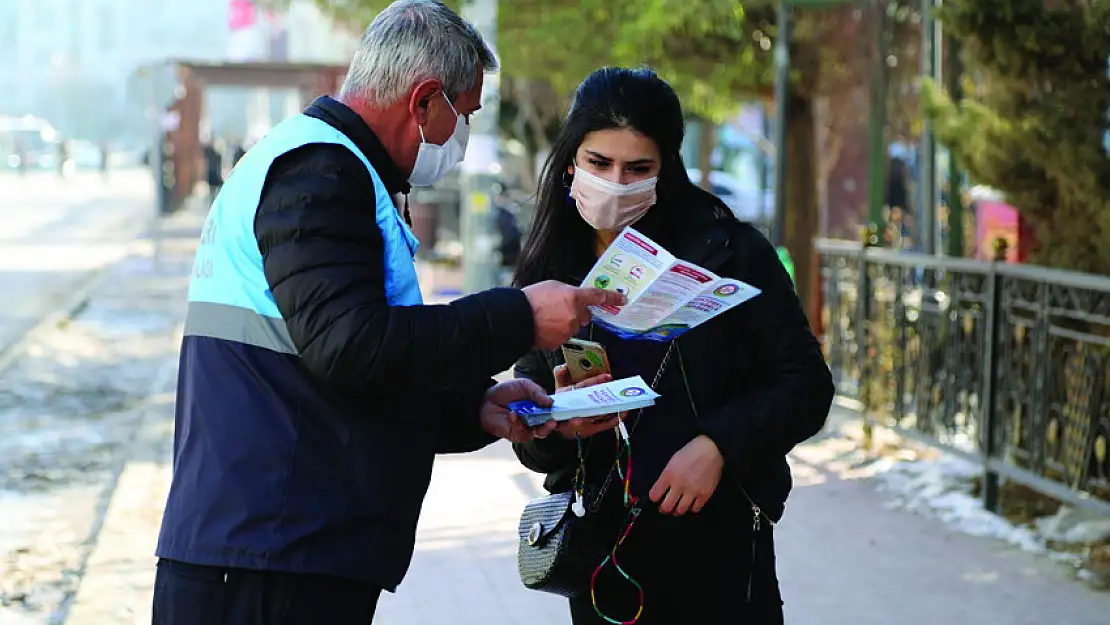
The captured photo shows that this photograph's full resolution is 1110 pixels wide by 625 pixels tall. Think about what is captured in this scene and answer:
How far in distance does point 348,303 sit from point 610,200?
0.91 meters

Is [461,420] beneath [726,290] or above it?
beneath

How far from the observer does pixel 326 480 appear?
248 cm

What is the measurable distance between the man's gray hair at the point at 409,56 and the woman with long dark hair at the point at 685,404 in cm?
55

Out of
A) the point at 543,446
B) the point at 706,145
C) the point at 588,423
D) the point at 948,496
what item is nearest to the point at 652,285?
the point at 588,423

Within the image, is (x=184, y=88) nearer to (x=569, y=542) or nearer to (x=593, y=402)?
(x=569, y=542)

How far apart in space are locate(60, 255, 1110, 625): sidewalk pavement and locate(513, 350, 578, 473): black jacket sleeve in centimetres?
260

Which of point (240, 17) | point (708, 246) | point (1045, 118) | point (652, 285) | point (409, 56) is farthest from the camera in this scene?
point (240, 17)

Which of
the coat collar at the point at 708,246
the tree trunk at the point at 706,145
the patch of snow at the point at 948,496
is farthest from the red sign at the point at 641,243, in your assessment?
the tree trunk at the point at 706,145

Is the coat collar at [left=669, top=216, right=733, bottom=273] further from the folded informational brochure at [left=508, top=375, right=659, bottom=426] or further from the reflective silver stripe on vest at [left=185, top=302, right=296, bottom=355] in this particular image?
the reflective silver stripe on vest at [left=185, top=302, right=296, bottom=355]

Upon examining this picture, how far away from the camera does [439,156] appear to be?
9.14ft

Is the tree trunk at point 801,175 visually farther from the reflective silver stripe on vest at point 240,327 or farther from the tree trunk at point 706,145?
the tree trunk at point 706,145

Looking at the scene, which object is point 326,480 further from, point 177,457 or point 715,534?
point 715,534

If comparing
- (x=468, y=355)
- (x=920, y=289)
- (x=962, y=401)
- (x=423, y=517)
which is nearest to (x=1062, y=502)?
(x=962, y=401)

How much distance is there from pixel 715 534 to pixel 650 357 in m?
0.36
